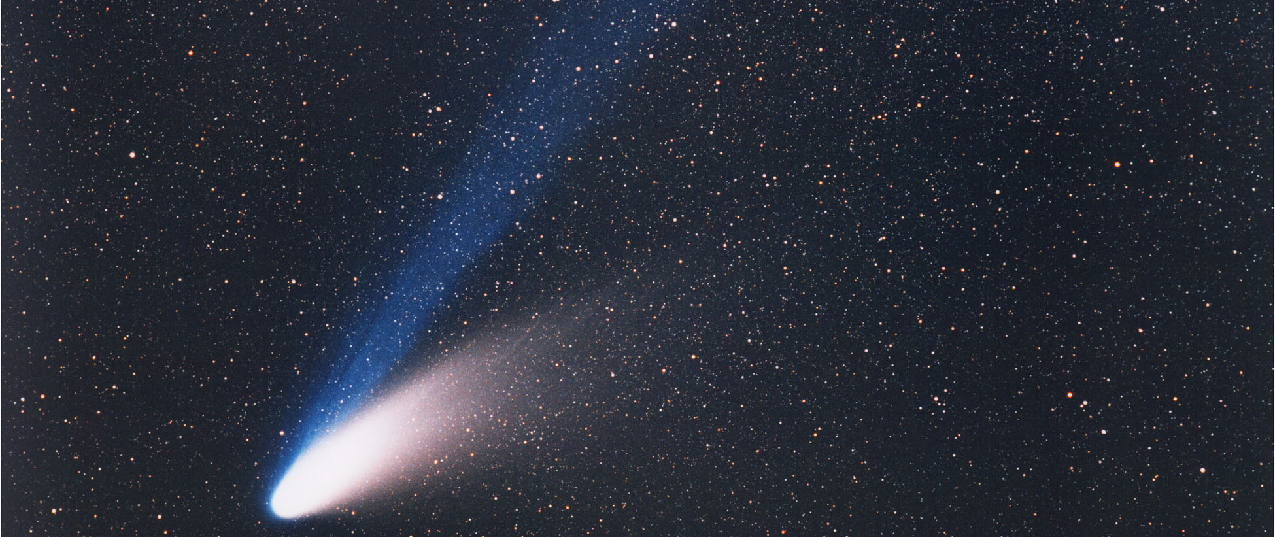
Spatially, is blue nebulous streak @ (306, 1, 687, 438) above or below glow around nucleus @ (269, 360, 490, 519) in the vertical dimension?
above

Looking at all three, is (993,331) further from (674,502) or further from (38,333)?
(38,333)

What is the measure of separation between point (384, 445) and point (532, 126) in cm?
16

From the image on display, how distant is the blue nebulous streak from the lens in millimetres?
334

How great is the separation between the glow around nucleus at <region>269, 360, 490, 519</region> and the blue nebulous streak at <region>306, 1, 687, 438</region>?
46mm

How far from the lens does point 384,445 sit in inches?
13.5

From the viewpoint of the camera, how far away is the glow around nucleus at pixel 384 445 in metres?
0.34

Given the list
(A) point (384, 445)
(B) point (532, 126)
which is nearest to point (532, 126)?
(B) point (532, 126)

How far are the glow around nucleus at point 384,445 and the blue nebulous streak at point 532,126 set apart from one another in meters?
0.05

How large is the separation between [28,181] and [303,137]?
0.41 ft

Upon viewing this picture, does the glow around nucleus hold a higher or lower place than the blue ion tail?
lower

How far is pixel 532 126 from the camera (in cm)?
33

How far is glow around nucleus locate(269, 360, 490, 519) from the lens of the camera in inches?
13.4

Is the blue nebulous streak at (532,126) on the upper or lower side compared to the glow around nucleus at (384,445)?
upper

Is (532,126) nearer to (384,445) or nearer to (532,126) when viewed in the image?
(532,126)
